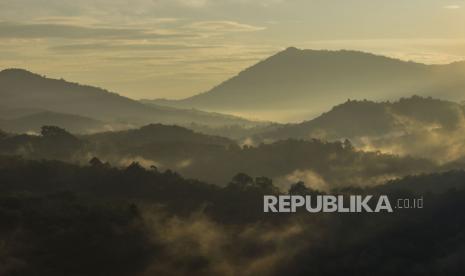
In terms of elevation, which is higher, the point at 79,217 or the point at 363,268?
the point at 79,217

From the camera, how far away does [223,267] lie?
18512cm

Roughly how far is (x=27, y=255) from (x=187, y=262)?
40912 mm

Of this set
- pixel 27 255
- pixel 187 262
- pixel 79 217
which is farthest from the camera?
pixel 79 217

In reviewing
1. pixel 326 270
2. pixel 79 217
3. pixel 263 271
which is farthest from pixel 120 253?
pixel 326 270

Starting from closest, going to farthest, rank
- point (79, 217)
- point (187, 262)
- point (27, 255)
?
point (27, 255) < point (187, 262) < point (79, 217)

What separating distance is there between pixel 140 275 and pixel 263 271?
3453cm

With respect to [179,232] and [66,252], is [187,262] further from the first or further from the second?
[66,252]

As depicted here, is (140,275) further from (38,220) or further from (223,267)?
(38,220)

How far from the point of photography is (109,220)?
632 ft

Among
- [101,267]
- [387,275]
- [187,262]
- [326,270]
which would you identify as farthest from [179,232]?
[387,275]

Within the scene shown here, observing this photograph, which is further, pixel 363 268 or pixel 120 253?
pixel 363 268

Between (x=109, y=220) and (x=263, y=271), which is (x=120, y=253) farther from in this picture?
(x=263, y=271)

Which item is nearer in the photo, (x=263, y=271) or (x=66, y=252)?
(x=66, y=252)

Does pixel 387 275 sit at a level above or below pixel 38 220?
below
